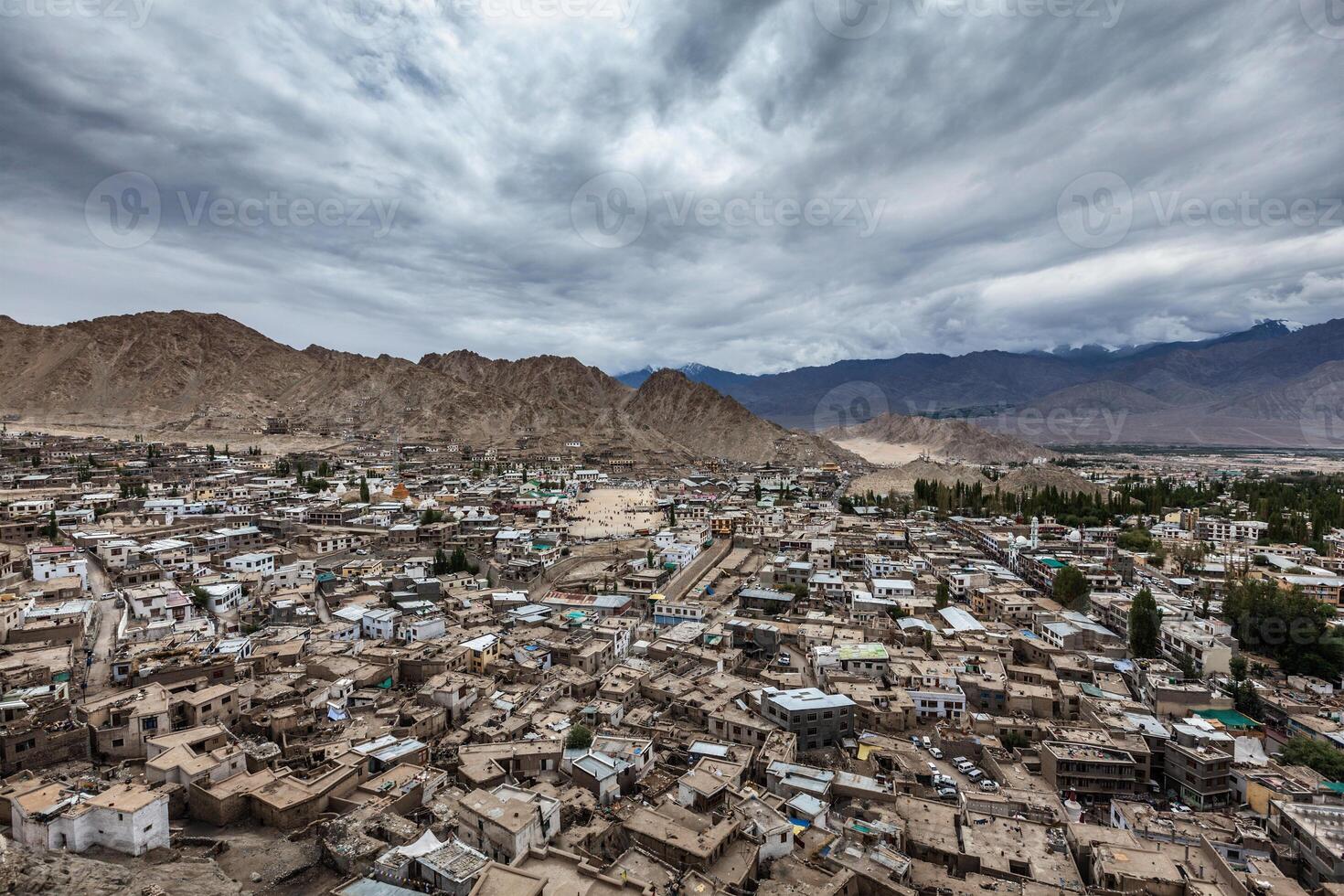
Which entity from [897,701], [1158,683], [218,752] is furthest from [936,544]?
[218,752]

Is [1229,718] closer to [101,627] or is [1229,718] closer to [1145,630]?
[1145,630]

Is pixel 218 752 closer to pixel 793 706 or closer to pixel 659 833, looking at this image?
pixel 659 833

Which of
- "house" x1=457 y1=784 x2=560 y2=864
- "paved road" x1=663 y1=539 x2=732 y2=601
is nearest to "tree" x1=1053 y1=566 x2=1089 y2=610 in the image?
"paved road" x1=663 y1=539 x2=732 y2=601

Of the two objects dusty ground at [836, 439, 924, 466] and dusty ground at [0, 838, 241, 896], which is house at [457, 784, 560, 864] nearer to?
dusty ground at [0, 838, 241, 896]

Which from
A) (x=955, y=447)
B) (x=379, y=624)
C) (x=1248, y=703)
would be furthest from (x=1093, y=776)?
(x=955, y=447)

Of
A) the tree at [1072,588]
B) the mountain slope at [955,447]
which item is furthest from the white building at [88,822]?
the mountain slope at [955,447]

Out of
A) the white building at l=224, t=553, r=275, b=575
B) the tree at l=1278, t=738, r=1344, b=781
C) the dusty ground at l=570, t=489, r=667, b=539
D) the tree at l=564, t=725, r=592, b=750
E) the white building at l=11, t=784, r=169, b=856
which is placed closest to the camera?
the white building at l=11, t=784, r=169, b=856
